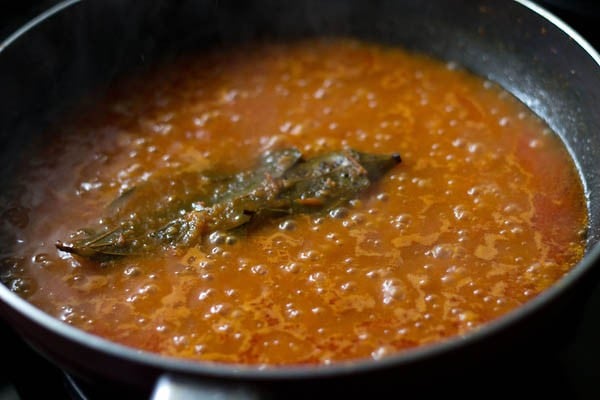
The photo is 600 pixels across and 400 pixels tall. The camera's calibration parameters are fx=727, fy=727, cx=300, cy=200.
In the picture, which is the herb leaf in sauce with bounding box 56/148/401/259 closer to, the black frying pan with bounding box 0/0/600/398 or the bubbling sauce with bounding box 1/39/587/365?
the bubbling sauce with bounding box 1/39/587/365

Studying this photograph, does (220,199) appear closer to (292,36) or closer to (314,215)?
(314,215)

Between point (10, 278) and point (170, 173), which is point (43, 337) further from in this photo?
point (170, 173)

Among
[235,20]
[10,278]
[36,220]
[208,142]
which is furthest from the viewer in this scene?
[235,20]

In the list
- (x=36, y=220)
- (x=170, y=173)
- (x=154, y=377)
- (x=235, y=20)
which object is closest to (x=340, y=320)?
(x=154, y=377)

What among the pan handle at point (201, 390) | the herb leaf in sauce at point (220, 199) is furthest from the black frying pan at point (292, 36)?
the herb leaf in sauce at point (220, 199)

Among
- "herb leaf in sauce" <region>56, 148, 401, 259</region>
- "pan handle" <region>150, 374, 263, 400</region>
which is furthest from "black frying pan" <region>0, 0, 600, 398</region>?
"herb leaf in sauce" <region>56, 148, 401, 259</region>

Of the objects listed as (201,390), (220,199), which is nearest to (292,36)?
(220,199)
